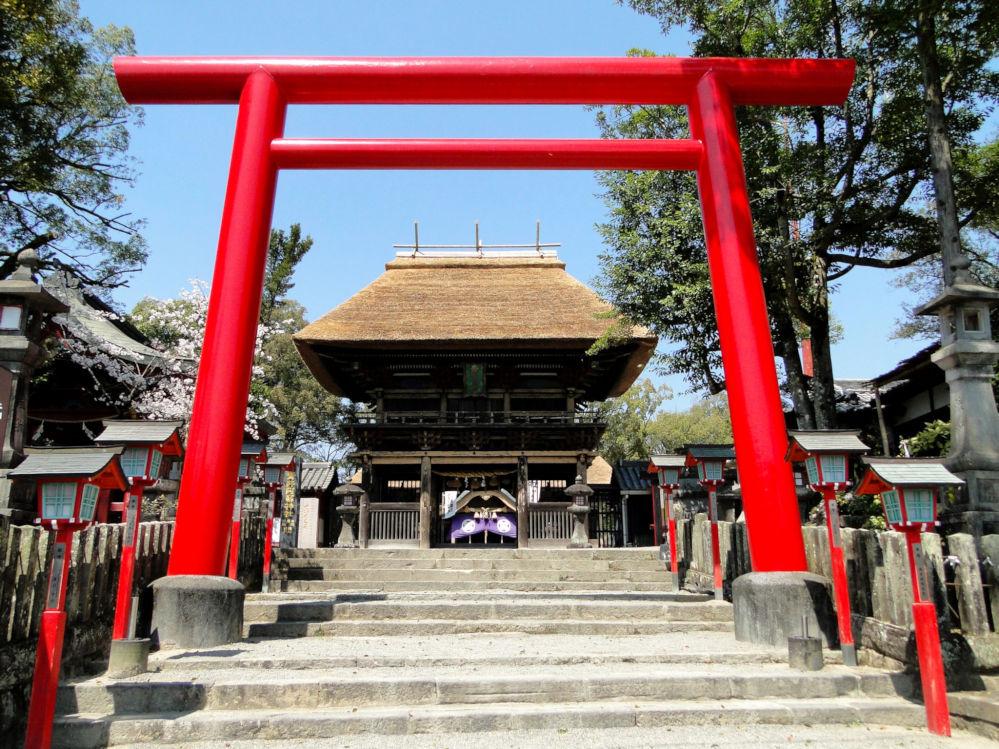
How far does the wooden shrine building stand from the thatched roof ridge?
0.15 feet

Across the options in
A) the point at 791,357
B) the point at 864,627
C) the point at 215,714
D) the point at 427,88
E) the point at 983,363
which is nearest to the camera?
the point at 215,714

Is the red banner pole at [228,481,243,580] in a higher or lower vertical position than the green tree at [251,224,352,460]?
lower

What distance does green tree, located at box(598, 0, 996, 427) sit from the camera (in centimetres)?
982

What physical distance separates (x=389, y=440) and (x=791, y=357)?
8695 millimetres

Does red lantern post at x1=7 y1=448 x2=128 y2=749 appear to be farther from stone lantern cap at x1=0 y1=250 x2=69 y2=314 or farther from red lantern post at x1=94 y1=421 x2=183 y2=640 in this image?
stone lantern cap at x1=0 y1=250 x2=69 y2=314

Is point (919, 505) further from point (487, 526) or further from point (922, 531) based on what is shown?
point (487, 526)

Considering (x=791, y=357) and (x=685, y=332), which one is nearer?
(x=791, y=357)

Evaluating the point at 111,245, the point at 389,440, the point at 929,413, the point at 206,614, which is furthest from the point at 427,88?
the point at 929,413

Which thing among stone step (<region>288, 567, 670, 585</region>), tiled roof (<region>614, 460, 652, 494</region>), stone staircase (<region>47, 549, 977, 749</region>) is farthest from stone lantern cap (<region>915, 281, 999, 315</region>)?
tiled roof (<region>614, 460, 652, 494</region>)

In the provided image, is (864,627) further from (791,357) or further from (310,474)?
(310,474)

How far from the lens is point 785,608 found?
18.5 ft

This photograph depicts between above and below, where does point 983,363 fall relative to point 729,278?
below

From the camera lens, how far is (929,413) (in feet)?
51.2

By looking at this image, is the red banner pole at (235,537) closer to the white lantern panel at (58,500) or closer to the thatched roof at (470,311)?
the white lantern panel at (58,500)
